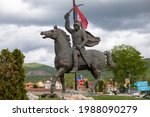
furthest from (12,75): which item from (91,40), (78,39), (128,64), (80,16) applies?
(128,64)

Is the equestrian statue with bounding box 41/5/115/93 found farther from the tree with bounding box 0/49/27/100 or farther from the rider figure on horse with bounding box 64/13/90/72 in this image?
the tree with bounding box 0/49/27/100

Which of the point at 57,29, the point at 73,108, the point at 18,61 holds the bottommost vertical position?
the point at 73,108

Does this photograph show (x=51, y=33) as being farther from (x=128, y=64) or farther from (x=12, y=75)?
(x=128, y=64)

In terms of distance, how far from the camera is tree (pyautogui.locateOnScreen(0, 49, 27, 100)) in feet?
56.8

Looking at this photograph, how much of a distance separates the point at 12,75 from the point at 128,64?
52.0m

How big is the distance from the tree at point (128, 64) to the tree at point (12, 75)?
50514 millimetres

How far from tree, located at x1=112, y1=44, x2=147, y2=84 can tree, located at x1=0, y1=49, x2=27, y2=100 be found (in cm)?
5051

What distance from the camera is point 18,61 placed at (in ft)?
58.2

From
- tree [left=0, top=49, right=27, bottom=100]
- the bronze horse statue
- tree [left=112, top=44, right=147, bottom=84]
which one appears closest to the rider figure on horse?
the bronze horse statue

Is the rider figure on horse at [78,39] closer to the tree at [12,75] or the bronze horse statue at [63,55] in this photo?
the bronze horse statue at [63,55]

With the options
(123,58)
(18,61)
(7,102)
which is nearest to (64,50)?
(18,61)

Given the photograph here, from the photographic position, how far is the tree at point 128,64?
6800cm

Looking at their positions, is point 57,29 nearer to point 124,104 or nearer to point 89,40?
point 89,40

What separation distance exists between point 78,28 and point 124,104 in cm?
1030
